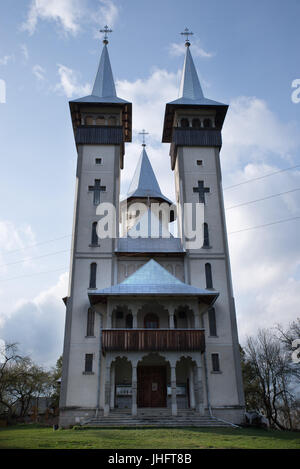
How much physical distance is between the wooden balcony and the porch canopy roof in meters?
2.24

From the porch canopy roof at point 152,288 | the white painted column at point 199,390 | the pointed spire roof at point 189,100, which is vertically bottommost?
the white painted column at point 199,390

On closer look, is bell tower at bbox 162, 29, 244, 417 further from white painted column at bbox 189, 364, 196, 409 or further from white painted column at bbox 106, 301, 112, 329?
white painted column at bbox 106, 301, 112, 329

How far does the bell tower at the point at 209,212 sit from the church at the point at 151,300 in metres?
0.07

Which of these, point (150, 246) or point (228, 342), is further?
point (150, 246)

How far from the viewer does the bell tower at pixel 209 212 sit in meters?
26.6

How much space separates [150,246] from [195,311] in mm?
7057

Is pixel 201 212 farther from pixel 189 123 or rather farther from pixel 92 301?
pixel 92 301

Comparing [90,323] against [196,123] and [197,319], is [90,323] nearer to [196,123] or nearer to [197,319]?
[197,319]

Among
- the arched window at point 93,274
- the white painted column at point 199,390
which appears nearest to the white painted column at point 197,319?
the white painted column at point 199,390

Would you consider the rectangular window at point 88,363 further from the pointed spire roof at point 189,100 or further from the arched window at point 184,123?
the pointed spire roof at point 189,100

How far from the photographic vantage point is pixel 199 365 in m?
24.5

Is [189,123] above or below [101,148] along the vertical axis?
above

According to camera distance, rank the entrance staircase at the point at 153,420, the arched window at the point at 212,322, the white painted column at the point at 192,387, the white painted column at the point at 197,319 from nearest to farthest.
Result: the entrance staircase at the point at 153,420, the white painted column at the point at 192,387, the white painted column at the point at 197,319, the arched window at the point at 212,322
